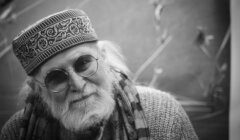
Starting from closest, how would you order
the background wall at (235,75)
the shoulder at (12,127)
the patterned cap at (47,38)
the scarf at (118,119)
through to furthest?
the patterned cap at (47,38) < the scarf at (118,119) < the shoulder at (12,127) < the background wall at (235,75)

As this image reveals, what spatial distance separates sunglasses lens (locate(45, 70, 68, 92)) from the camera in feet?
3.30

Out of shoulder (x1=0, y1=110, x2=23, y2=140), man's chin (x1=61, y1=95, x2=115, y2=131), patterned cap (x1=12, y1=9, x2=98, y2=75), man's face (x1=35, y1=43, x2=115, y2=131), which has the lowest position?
shoulder (x1=0, y1=110, x2=23, y2=140)

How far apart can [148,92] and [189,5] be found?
17.9 inches

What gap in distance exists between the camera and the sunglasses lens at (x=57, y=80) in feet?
3.30

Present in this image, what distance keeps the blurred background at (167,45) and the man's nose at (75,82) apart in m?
0.31

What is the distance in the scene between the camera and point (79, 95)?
102 centimetres

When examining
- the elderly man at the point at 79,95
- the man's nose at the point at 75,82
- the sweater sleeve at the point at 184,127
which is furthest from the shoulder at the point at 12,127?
the sweater sleeve at the point at 184,127

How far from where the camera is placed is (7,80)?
1.22 meters

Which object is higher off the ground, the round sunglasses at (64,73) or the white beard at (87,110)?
the round sunglasses at (64,73)

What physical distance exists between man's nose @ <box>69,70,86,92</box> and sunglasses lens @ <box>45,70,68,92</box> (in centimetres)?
2

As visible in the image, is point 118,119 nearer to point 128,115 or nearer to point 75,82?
point 128,115

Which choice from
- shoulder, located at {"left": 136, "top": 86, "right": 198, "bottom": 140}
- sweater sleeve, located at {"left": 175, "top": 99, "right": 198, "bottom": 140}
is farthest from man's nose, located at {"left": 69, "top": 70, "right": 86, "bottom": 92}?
sweater sleeve, located at {"left": 175, "top": 99, "right": 198, "bottom": 140}

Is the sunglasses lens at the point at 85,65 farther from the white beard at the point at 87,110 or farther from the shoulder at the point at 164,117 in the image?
the shoulder at the point at 164,117

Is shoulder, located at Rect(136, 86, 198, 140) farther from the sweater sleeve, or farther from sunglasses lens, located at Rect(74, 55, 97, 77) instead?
sunglasses lens, located at Rect(74, 55, 97, 77)
